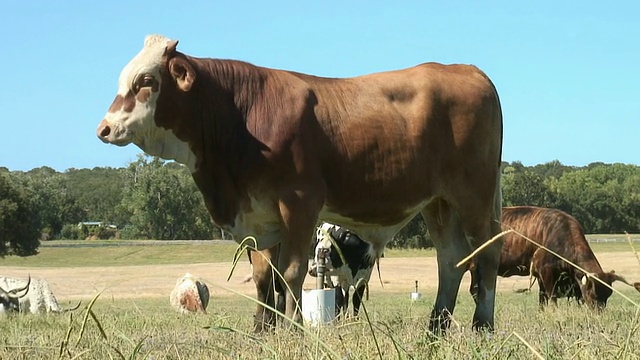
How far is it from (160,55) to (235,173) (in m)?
1.08

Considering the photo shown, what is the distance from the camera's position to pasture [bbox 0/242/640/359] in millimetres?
3539

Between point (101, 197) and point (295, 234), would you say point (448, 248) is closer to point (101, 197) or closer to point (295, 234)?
point (295, 234)

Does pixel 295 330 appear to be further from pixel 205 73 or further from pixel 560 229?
pixel 560 229

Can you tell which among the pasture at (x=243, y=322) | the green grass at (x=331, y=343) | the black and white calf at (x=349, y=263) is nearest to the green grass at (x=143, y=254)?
the pasture at (x=243, y=322)

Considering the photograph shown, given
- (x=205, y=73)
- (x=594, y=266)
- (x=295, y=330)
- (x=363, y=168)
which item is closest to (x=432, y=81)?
(x=363, y=168)

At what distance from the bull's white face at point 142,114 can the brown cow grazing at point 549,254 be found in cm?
944

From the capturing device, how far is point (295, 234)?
22.4 ft

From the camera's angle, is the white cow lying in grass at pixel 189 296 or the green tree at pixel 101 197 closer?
the white cow lying in grass at pixel 189 296

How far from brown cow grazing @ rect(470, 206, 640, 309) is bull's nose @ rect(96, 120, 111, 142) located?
9867 mm

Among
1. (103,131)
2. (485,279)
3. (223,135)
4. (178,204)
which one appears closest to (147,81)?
(103,131)

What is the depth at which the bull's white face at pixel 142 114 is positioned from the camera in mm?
7098

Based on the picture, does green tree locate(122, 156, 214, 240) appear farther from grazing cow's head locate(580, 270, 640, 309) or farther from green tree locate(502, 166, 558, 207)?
grazing cow's head locate(580, 270, 640, 309)

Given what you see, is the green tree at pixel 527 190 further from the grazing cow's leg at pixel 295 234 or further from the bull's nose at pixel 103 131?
the bull's nose at pixel 103 131

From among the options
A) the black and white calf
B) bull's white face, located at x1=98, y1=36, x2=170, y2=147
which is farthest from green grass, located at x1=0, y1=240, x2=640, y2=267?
bull's white face, located at x1=98, y1=36, x2=170, y2=147
